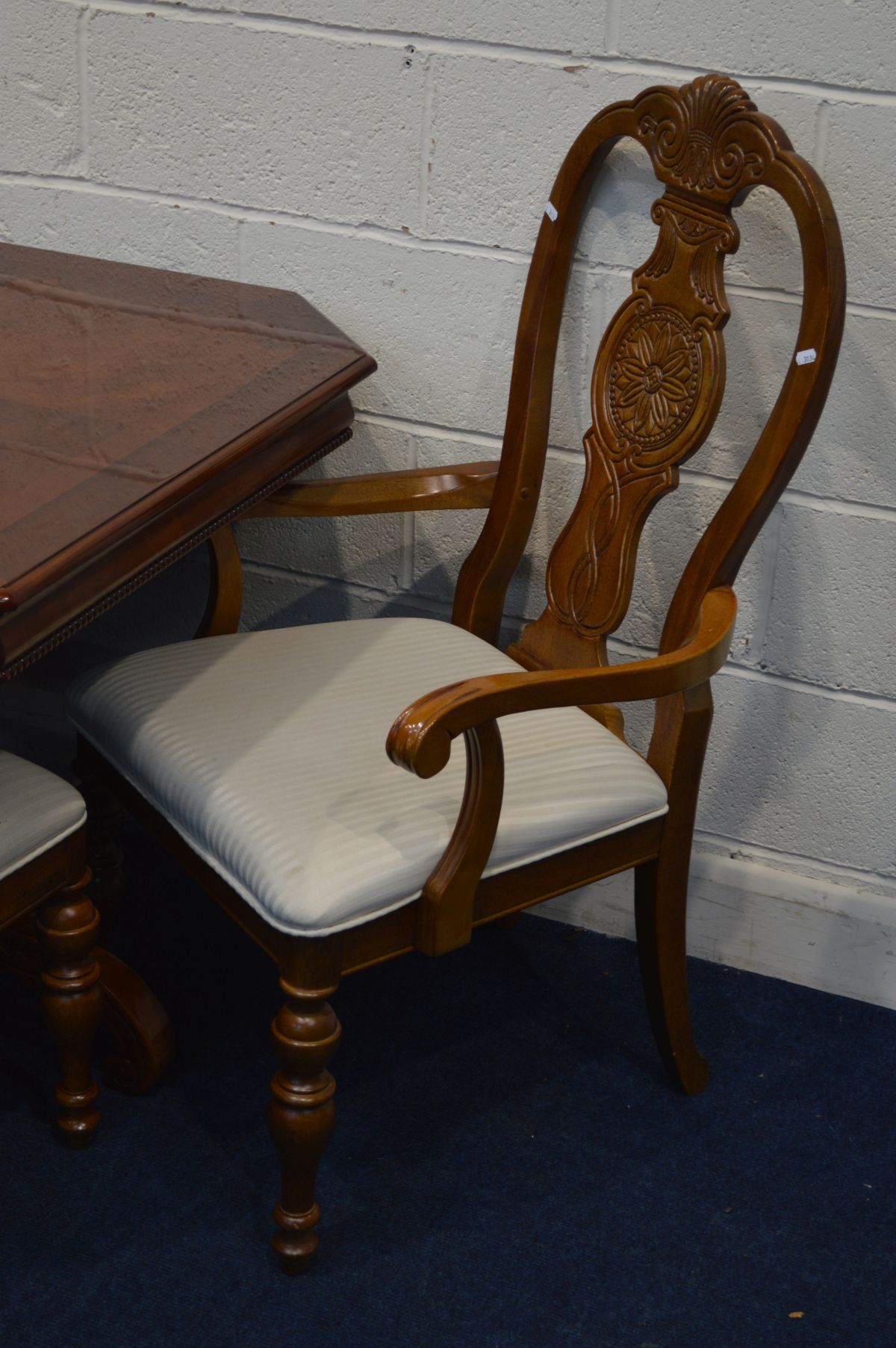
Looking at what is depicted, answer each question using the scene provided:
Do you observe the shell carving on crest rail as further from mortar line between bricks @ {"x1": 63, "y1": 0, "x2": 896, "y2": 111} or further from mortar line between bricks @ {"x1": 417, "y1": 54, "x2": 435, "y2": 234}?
mortar line between bricks @ {"x1": 417, "y1": 54, "x2": 435, "y2": 234}

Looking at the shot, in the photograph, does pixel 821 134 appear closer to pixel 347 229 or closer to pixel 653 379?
pixel 653 379

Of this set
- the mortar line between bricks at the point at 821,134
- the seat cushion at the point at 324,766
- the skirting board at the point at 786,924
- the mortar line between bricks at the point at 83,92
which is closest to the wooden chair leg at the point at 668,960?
the seat cushion at the point at 324,766

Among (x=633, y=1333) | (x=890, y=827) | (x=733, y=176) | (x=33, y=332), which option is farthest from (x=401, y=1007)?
(x=733, y=176)

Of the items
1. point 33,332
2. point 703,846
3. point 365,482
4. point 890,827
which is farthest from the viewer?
point 703,846

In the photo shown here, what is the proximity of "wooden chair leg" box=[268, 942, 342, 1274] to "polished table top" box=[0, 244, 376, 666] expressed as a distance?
42cm

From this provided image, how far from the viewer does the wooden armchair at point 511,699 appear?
128 cm

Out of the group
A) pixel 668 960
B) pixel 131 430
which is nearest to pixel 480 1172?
pixel 668 960

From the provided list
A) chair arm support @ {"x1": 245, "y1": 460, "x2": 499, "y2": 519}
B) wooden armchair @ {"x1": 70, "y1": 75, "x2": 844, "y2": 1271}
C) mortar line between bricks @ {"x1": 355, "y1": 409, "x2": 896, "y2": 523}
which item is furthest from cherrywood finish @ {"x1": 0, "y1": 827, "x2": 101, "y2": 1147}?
mortar line between bricks @ {"x1": 355, "y1": 409, "x2": 896, "y2": 523}

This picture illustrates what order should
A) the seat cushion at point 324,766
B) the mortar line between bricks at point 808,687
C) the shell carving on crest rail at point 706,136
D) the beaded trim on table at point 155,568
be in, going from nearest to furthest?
the beaded trim on table at point 155,568, the seat cushion at point 324,766, the shell carving on crest rail at point 706,136, the mortar line between bricks at point 808,687

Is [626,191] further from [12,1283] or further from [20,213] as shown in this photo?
[12,1283]

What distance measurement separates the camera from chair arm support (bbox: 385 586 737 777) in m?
1.13

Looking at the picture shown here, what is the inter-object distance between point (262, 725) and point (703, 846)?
0.73m

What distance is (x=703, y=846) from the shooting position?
6.20 ft

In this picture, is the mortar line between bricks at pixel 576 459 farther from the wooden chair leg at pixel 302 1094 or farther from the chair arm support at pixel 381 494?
the wooden chair leg at pixel 302 1094
